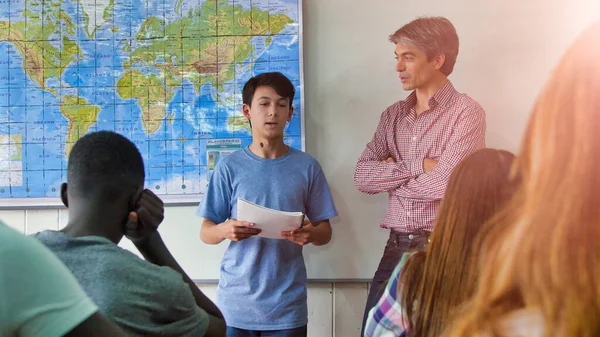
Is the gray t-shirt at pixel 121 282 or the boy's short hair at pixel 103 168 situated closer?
the gray t-shirt at pixel 121 282

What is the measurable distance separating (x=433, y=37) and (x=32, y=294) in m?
1.49

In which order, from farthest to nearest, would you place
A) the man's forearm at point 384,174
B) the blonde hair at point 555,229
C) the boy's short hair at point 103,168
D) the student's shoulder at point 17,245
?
the man's forearm at point 384,174 < the boy's short hair at point 103,168 < the blonde hair at point 555,229 < the student's shoulder at point 17,245

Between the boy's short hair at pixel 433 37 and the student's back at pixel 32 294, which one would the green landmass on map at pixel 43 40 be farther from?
the student's back at pixel 32 294

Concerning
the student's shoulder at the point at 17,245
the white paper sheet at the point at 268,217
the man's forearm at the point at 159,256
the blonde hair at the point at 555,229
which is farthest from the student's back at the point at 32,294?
the white paper sheet at the point at 268,217

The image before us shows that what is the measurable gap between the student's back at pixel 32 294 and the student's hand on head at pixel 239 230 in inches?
36.2

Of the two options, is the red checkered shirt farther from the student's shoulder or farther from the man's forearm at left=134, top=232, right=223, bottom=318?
the student's shoulder

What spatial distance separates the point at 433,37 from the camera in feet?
5.78

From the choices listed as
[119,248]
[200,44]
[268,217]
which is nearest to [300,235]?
[268,217]

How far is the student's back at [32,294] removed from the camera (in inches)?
24.6

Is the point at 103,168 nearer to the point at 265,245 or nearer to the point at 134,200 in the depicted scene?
the point at 134,200

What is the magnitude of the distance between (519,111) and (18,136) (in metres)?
1.96

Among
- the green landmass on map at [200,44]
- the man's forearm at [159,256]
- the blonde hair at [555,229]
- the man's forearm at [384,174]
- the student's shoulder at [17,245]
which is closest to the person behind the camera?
the student's shoulder at [17,245]

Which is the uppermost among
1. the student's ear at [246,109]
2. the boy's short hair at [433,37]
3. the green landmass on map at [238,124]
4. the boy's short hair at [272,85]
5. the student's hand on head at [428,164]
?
the boy's short hair at [433,37]

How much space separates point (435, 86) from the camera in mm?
1723
